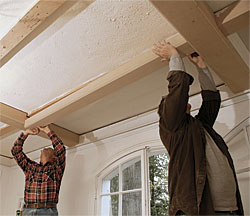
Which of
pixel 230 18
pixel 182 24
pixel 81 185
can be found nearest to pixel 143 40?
pixel 182 24

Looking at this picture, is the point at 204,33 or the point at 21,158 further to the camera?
the point at 21,158

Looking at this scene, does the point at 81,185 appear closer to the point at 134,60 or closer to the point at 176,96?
the point at 134,60

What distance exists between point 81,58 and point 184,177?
48.4 inches

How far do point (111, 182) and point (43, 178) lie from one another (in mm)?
727

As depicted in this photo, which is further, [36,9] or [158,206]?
[158,206]

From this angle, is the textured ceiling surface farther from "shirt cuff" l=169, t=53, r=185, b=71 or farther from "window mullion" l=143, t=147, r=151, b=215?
"window mullion" l=143, t=147, r=151, b=215

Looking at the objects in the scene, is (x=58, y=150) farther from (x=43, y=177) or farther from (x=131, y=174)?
(x=131, y=174)

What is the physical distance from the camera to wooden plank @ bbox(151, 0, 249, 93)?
161 centimetres

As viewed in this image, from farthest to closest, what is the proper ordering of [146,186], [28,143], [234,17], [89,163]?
1. [28,143]
2. [89,163]
3. [146,186]
4. [234,17]

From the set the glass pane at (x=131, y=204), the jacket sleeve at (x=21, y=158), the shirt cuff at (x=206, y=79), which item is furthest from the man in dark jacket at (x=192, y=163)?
the jacket sleeve at (x=21, y=158)

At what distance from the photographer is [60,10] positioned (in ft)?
5.72

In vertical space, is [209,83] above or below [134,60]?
below

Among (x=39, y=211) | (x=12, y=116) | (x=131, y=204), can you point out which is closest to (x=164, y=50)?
(x=131, y=204)

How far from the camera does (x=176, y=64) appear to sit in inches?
70.3
